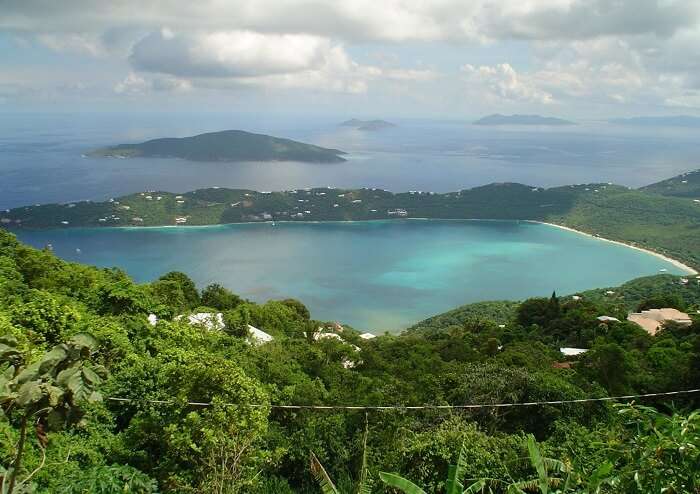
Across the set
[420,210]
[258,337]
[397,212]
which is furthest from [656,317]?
[420,210]

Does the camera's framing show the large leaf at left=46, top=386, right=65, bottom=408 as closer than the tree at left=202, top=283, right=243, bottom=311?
Yes

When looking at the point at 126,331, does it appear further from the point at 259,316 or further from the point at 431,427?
the point at 259,316

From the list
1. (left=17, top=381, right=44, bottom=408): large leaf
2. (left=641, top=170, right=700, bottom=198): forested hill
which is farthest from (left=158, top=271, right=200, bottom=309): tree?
(left=641, top=170, right=700, bottom=198): forested hill

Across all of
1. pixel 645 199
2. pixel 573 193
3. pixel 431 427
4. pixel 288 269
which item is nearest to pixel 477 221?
pixel 573 193

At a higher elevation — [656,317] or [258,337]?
[258,337]

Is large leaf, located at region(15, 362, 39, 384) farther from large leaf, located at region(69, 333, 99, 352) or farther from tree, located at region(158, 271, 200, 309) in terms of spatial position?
tree, located at region(158, 271, 200, 309)

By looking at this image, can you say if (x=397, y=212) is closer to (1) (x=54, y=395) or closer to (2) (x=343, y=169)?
(2) (x=343, y=169)
